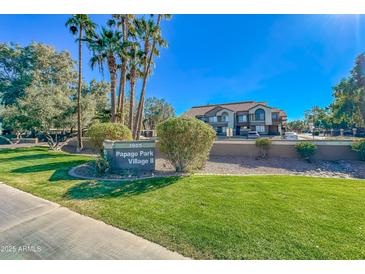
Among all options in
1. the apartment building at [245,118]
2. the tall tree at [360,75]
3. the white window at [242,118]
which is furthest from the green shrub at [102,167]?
the white window at [242,118]

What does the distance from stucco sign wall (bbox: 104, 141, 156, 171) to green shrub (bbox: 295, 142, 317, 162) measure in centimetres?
981

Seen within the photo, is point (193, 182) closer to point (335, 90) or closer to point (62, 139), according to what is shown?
point (62, 139)

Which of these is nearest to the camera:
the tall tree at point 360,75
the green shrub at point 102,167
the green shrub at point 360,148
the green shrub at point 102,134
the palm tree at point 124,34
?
the green shrub at point 102,167

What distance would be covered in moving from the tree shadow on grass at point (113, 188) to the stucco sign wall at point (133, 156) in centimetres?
123

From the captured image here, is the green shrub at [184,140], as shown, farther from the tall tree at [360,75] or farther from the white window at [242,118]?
the white window at [242,118]

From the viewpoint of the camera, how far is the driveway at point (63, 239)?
2.85 metres

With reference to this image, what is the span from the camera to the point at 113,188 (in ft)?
19.2

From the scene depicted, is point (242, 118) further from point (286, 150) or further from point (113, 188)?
point (113, 188)

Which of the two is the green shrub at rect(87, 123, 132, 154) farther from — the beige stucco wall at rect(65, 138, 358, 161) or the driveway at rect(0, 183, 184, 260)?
the driveway at rect(0, 183, 184, 260)

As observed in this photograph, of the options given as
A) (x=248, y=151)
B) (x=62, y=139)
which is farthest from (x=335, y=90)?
(x=62, y=139)

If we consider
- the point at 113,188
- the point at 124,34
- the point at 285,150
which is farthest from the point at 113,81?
the point at 285,150

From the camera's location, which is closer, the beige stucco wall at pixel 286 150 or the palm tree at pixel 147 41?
the beige stucco wall at pixel 286 150

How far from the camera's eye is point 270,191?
5422 mm

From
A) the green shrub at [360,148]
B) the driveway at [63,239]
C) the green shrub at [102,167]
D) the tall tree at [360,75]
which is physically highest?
the tall tree at [360,75]
